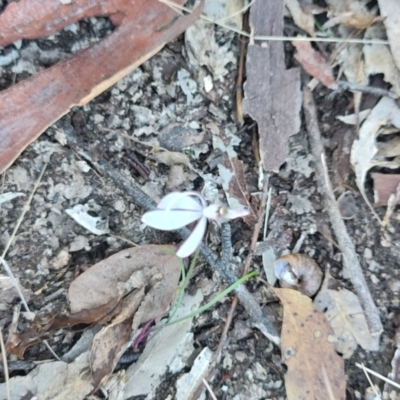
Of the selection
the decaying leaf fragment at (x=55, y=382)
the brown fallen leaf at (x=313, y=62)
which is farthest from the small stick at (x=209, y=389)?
the brown fallen leaf at (x=313, y=62)

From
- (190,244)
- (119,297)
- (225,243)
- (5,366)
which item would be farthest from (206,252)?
(5,366)

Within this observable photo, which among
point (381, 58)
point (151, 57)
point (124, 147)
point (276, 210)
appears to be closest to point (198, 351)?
point (276, 210)

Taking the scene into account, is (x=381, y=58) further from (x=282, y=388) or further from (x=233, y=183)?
(x=282, y=388)

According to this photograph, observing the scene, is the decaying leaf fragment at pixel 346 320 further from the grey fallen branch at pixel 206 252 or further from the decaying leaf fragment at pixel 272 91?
the decaying leaf fragment at pixel 272 91

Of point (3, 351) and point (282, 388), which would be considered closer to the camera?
point (3, 351)

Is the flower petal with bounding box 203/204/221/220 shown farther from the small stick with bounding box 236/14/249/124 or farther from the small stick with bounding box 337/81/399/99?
the small stick with bounding box 337/81/399/99

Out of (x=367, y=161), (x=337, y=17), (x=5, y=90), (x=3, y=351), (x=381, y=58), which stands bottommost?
(x=367, y=161)
